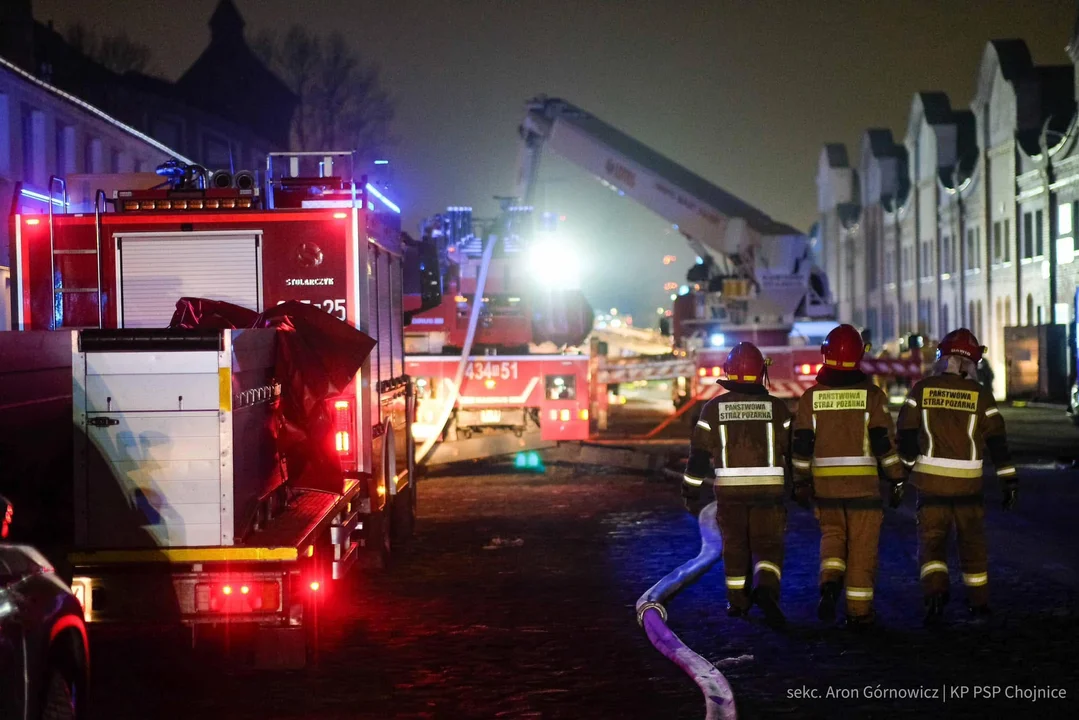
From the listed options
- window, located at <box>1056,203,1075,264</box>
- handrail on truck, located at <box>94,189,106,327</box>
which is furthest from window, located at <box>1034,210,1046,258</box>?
handrail on truck, located at <box>94,189,106,327</box>

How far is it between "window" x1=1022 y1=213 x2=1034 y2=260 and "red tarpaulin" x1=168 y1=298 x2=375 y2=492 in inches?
1264

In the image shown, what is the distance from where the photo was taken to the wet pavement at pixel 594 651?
5742 millimetres

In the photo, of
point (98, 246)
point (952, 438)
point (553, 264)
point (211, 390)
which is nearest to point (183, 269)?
point (98, 246)

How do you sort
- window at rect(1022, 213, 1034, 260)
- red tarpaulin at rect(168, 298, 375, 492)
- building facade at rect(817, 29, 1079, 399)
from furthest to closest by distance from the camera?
window at rect(1022, 213, 1034, 260)
building facade at rect(817, 29, 1079, 399)
red tarpaulin at rect(168, 298, 375, 492)

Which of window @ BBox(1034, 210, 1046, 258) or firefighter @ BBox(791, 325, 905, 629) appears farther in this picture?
window @ BBox(1034, 210, 1046, 258)

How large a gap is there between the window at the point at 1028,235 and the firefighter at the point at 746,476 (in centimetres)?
3061

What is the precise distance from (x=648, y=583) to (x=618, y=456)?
6.24 m

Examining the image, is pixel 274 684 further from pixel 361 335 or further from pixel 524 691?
pixel 361 335

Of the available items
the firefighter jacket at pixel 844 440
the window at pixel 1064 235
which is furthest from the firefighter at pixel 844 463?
the window at pixel 1064 235

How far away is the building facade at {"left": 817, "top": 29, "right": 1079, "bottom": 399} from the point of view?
32.1 m

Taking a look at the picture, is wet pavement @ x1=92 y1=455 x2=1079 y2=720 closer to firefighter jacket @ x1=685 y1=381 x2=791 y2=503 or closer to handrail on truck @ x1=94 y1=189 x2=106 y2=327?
firefighter jacket @ x1=685 y1=381 x2=791 y2=503

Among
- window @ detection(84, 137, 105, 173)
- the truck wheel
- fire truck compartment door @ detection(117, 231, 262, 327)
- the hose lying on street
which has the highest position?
window @ detection(84, 137, 105, 173)

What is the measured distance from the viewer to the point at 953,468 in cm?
733

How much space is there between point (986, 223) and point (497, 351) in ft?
89.9
